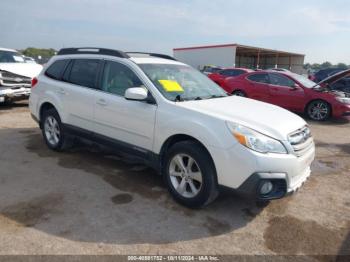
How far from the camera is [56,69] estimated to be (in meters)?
5.66

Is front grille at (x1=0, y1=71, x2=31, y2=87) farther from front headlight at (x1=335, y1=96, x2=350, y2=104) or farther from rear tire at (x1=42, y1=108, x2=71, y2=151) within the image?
front headlight at (x1=335, y1=96, x2=350, y2=104)

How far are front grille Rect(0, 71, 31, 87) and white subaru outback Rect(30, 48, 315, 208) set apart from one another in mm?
4735

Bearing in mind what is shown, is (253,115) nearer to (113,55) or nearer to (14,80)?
(113,55)

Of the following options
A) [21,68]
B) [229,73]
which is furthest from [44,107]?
[229,73]

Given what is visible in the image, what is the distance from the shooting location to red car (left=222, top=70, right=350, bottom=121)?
31.7 feet

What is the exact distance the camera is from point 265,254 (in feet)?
9.75

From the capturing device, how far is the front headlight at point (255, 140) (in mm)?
3248

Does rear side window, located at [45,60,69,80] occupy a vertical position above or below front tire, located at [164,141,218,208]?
above

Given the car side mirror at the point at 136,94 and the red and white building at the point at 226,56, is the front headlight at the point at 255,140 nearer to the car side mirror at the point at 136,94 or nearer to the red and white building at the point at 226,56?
the car side mirror at the point at 136,94

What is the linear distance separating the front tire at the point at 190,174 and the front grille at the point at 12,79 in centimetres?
744

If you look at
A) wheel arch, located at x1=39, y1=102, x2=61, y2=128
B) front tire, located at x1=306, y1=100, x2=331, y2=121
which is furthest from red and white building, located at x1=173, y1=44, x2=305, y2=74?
wheel arch, located at x1=39, y1=102, x2=61, y2=128

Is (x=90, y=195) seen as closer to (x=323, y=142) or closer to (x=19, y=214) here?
(x=19, y=214)

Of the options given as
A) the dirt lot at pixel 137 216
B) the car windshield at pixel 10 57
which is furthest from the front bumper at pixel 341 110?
the car windshield at pixel 10 57

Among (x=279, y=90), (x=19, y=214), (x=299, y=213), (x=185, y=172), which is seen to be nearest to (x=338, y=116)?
(x=279, y=90)
